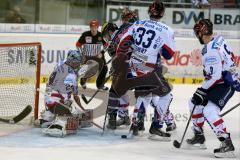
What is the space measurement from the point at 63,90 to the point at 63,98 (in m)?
0.09

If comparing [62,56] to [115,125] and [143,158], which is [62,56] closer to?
[115,125]

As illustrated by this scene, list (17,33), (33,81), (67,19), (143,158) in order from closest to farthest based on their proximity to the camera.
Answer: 1. (143,158)
2. (33,81)
3. (17,33)
4. (67,19)

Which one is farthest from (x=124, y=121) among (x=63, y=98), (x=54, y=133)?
(x=54, y=133)

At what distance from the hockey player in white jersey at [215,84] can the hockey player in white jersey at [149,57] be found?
581 millimetres

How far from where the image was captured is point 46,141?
6.78m

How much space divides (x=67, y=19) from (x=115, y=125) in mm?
5123

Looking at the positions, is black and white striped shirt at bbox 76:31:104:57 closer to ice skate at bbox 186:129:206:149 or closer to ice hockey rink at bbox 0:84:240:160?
ice hockey rink at bbox 0:84:240:160

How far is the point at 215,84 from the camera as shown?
6.40 m

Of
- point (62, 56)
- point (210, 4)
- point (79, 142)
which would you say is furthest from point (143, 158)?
point (210, 4)

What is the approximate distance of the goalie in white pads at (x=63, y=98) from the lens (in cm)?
703

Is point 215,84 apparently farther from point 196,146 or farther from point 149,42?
point 149,42

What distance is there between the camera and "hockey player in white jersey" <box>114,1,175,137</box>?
6.99 meters

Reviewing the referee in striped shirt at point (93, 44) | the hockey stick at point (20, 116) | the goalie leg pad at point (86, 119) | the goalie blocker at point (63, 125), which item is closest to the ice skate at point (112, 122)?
the goalie leg pad at point (86, 119)

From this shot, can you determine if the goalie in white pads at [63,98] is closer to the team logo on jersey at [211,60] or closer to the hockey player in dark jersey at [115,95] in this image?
the hockey player in dark jersey at [115,95]
